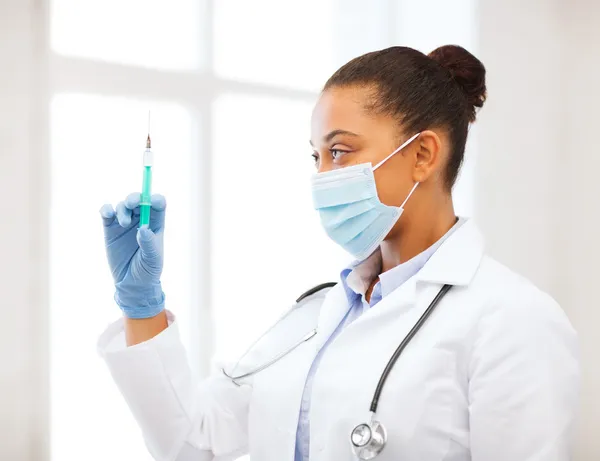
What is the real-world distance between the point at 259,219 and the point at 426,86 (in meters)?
0.98

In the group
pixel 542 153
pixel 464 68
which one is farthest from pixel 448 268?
pixel 542 153

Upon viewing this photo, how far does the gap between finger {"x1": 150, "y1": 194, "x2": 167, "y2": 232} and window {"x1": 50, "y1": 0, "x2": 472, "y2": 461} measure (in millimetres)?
611

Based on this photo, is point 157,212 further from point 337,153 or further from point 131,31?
point 131,31

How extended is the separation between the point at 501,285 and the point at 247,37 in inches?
50.0

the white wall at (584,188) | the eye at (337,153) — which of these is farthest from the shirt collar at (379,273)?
the white wall at (584,188)

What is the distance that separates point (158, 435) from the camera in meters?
1.25

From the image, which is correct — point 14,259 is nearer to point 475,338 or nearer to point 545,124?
point 475,338

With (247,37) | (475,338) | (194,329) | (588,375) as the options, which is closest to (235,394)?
(475,338)

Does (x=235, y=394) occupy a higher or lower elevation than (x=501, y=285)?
lower

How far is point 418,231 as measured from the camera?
4.04ft

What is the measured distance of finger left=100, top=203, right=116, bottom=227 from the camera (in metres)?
1.19

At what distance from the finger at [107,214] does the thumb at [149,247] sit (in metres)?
0.08

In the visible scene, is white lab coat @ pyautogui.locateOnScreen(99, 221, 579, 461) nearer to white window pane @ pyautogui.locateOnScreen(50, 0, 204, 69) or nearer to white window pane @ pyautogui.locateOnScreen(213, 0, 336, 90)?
white window pane @ pyautogui.locateOnScreen(50, 0, 204, 69)

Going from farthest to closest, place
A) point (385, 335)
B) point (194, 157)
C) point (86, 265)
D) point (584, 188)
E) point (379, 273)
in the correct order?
1. point (584, 188)
2. point (194, 157)
3. point (86, 265)
4. point (379, 273)
5. point (385, 335)
